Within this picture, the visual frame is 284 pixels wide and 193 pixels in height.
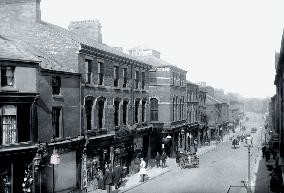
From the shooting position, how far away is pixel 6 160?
19188 mm

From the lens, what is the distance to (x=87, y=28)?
1464 inches

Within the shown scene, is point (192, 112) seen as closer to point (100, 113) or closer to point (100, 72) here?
point (100, 113)

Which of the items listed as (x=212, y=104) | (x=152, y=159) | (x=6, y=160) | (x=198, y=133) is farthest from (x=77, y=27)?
(x=212, y=104)

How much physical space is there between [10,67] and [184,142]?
34.5 meters

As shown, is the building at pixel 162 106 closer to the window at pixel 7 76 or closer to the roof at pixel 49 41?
the roof at pixel 49 41

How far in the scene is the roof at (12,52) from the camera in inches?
770

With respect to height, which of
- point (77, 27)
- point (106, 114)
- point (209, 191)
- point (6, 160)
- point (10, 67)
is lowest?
point (209, 191)

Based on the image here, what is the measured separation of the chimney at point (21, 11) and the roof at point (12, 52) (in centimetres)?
589

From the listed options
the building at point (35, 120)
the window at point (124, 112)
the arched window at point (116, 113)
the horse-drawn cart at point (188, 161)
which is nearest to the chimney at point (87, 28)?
the window at point (124, 112)

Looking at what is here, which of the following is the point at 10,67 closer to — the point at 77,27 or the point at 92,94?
the point at 92,94

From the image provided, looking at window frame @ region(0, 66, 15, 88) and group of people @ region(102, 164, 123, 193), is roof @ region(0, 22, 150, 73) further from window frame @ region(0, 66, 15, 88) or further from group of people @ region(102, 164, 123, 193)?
group of people @ region(102, 164, 123, 193)

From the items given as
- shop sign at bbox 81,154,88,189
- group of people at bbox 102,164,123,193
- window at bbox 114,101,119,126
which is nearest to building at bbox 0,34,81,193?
shop sign at bbox 81,154,88,189

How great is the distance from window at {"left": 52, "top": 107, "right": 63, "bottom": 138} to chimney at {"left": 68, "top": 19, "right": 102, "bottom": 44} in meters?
15.2

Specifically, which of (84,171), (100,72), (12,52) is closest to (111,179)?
(84,171)
